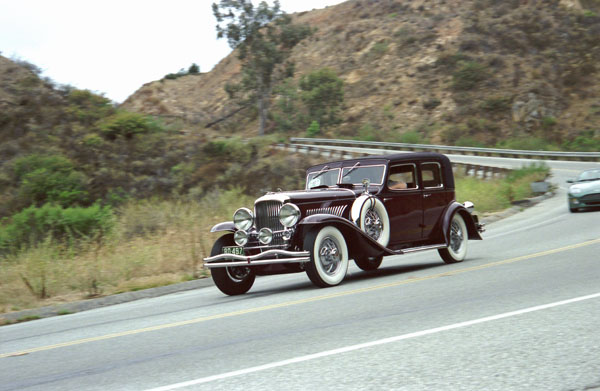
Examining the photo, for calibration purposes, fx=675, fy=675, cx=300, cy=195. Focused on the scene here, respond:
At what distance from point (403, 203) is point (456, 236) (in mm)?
1544

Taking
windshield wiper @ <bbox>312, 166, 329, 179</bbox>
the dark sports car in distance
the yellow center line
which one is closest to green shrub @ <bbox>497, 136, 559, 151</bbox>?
the dark sports car in distance

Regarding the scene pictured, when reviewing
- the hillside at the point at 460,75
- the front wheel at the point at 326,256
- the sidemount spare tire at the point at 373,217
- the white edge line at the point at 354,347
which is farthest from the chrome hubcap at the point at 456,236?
the hillside at the point at 460,75

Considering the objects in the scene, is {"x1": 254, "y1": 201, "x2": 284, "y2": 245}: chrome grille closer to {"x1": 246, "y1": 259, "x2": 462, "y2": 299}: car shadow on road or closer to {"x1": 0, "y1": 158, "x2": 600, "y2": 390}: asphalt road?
{"x1": 246, "y1": 259, "x2": 462, "y2": 299}: car shadow on road

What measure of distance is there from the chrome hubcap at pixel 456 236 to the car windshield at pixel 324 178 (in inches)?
91.3

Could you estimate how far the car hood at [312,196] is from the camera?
10125 millimetres

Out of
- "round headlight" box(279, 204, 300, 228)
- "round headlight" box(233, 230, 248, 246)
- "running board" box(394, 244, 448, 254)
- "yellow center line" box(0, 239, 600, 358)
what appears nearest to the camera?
"yellow center line" box(0, 239, 600, 358)

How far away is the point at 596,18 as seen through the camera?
219 feet

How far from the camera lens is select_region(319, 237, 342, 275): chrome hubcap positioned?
9758mm

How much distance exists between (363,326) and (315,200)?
4029mm

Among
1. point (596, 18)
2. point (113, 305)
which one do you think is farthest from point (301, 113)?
point (113, 305)

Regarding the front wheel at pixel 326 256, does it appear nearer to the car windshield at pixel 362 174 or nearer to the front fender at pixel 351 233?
the front fender at pixel 351 233

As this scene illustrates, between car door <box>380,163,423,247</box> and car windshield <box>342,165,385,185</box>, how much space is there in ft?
0.51

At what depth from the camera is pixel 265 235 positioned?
9953 mm

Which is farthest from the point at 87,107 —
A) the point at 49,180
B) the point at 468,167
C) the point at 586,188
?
the point at 586,188
